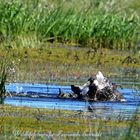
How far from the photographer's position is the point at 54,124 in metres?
9.74

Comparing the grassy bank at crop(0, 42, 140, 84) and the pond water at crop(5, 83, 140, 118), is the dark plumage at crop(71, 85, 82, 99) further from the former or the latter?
the grassy bank at crop(0, 42, 140, 84)

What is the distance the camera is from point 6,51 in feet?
58.4

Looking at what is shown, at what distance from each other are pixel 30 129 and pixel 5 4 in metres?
12.0

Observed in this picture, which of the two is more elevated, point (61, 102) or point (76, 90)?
point (76, 90)

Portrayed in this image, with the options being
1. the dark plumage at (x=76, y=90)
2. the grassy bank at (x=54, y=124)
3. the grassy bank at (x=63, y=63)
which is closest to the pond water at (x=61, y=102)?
the dark plumage at (x=76, y=90)

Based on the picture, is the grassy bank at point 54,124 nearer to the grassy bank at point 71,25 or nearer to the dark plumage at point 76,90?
the dark plumage at point 76,90

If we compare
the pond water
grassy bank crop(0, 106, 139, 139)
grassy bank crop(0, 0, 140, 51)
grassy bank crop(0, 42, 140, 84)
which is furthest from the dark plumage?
grassy bank crop(0, 0, 140, 51)

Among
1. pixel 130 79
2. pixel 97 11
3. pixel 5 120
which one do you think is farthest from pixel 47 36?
pixel 5 120

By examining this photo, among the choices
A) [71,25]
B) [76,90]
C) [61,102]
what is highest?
[71,25]

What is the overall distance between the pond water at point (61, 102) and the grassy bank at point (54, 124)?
55 cm

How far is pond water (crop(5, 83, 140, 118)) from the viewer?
37.4ft

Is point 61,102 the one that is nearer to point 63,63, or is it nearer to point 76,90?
point 76,90

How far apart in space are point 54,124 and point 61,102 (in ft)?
8.27

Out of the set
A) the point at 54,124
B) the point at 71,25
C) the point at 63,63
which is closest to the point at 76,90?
the point at 54,124
